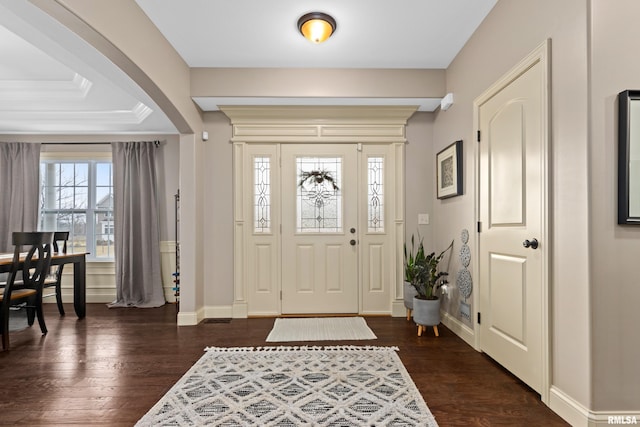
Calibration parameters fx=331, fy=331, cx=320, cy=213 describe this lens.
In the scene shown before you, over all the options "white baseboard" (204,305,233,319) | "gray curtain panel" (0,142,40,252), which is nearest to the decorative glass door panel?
"white baseboard" (204,305,233,319)

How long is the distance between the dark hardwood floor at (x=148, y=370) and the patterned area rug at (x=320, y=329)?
4.6 inches

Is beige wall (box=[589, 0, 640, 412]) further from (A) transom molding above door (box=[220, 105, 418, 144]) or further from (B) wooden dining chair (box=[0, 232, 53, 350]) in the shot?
(B) wooden dining chair (box=[0, 232, 53, 350])

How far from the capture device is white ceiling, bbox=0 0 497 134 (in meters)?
2.48

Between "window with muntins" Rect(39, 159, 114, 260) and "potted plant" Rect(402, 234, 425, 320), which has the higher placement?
"window with muntins" Rect(39, 159, 114, 260)

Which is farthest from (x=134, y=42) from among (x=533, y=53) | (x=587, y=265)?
(x=587, y=265)

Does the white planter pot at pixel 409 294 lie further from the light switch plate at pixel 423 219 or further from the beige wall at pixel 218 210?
the beige wall at pixel 218 210

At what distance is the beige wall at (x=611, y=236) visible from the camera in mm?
1616

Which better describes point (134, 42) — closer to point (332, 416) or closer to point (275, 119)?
point (275, 119)

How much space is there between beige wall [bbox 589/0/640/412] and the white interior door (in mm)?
321

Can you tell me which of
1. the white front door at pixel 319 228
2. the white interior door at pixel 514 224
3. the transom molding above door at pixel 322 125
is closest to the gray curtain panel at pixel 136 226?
the transom molding above door at pixel 322 125

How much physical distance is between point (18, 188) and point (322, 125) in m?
4.27

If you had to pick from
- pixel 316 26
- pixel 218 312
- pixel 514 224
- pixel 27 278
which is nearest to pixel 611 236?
pixel 514 224

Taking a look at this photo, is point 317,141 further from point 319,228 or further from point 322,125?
point 319,228

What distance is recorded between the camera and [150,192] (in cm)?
455
